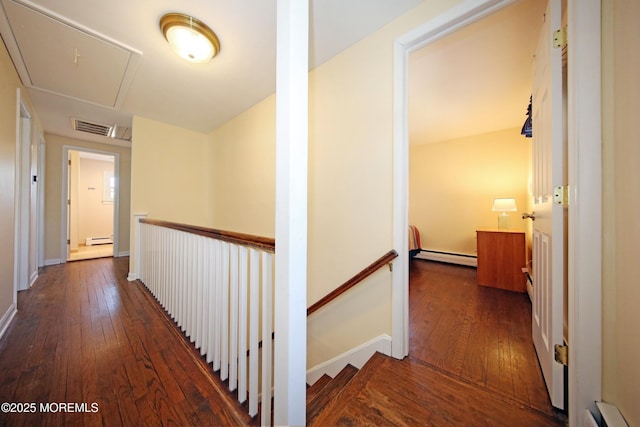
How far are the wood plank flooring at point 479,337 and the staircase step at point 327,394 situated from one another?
479 mm

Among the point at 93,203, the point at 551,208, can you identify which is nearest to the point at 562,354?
the point at 551,208

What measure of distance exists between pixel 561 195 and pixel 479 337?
1.24m

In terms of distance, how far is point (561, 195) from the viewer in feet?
3.28

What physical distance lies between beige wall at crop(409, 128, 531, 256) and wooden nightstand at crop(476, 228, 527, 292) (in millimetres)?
1038

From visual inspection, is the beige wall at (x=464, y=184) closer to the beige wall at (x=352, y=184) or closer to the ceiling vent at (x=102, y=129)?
the beige wall at (x=352, y=184)

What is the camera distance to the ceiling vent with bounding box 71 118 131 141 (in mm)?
3275

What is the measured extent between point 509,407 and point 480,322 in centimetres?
100

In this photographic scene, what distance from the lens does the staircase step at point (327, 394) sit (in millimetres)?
1186

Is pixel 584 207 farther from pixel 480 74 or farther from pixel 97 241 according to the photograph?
pixel 97 241

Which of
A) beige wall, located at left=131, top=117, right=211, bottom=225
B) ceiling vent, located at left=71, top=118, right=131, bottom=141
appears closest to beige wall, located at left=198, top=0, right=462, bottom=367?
beige wall, located at left=131, top=117, right=211, bottom=225

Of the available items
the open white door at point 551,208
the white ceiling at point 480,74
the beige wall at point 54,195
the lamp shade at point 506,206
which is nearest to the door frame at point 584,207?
the open white door at point 551,208

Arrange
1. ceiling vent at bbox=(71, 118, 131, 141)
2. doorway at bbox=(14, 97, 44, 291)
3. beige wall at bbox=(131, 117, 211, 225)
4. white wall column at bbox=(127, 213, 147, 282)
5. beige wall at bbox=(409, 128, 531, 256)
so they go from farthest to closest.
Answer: beige wall at bbox=(409, 128, 531, 256), ceiling vent at bbox=(71, 118, 131, 141), beige wall at bbox=(131, 117, 211, 225), white wall column at bbox=(127, 213, 147, 282), doorway at bbox=(14, 97, 44, 291)

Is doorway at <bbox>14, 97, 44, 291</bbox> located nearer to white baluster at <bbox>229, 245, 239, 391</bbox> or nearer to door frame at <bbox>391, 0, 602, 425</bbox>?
white baluster at <bbox>229, 245, 239, 391</bbox>

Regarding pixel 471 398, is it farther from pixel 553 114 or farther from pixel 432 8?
pixel 432 8
